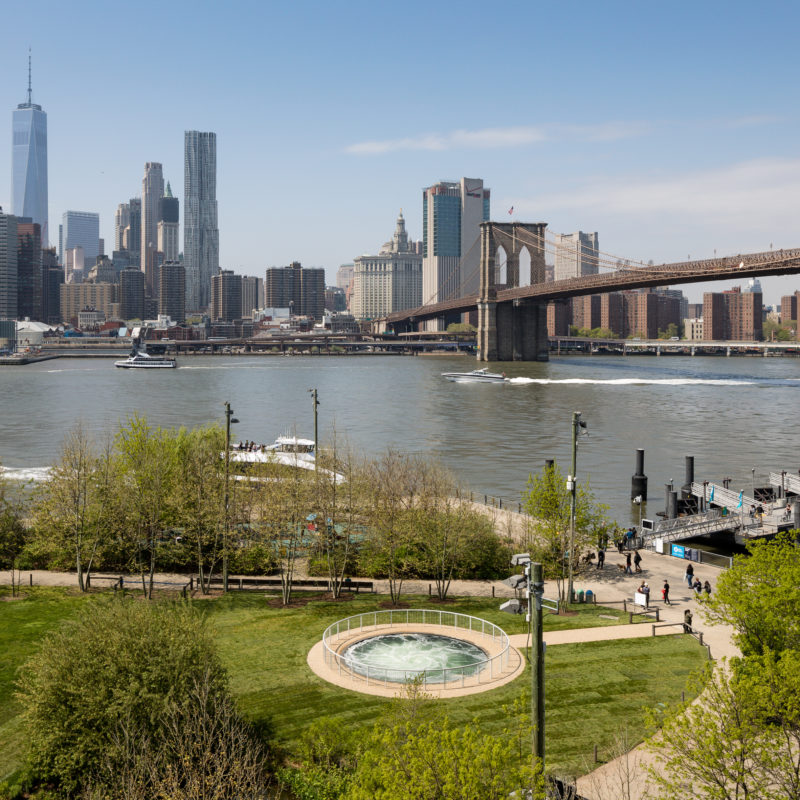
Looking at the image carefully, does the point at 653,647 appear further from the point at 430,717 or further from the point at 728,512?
the point at 728,512

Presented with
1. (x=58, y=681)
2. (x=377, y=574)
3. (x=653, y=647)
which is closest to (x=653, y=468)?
(x=377, y=574)

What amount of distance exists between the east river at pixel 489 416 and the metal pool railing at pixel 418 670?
67.1 ft

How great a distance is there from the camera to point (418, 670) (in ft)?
65.6

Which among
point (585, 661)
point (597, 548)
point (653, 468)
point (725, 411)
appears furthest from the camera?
point (725, 411)

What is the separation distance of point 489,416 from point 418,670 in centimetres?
6235

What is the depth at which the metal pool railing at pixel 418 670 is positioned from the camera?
19.3 meters

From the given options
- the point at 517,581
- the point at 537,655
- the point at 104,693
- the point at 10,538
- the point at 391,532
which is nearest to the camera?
the point at 537,655

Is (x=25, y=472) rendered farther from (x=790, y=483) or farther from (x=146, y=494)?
(x=790, y=483)

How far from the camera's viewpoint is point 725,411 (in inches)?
3388

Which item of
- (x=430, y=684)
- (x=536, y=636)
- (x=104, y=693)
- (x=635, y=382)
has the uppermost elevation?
(x=635, y=382)

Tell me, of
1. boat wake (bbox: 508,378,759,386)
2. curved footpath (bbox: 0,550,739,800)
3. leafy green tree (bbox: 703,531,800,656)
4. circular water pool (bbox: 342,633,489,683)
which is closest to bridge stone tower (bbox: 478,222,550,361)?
boat wake (bbox: 508,378,759,386)

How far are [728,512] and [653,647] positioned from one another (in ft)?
58.6

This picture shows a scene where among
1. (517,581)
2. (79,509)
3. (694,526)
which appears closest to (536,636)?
(517,581)

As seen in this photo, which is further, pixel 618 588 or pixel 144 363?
pixel 144 363
